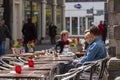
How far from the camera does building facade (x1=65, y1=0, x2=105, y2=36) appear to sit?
58.6 m

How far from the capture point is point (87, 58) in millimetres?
8961

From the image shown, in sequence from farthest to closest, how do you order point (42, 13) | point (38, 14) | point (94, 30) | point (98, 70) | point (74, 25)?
point (74, 25)
point (42, 13)
point (38, 14)
point (94, 30)
point (98, 70)

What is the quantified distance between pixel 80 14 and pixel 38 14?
72.8ft

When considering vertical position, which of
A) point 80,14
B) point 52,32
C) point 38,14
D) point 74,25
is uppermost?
point 38,14

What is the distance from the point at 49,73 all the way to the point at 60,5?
3990 centimetres

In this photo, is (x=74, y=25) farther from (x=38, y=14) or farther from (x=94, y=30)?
(x=94, y=30)

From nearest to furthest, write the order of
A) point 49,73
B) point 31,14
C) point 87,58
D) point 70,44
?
1. point 49,73
2. point 87,58
3. point 70,44
4. point 31,14

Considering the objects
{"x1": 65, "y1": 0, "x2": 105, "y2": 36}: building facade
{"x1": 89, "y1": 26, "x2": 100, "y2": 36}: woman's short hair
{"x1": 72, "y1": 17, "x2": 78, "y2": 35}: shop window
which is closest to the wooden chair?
{"x1": 89, "y1": 26, "x2": 100, "y2": 36}: woman's short hair

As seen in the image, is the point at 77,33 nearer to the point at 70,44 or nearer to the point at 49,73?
the point at 70,44

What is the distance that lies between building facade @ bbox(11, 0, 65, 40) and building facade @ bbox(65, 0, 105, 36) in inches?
444

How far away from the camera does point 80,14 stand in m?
59.5

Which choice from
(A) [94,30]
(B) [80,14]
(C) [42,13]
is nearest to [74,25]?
(B) [80,14]

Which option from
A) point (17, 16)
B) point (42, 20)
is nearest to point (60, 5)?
point (42, 20)

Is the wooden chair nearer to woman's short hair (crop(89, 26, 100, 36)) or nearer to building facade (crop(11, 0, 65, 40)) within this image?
woman's short hair (crop(89, 26, 100, 36))
